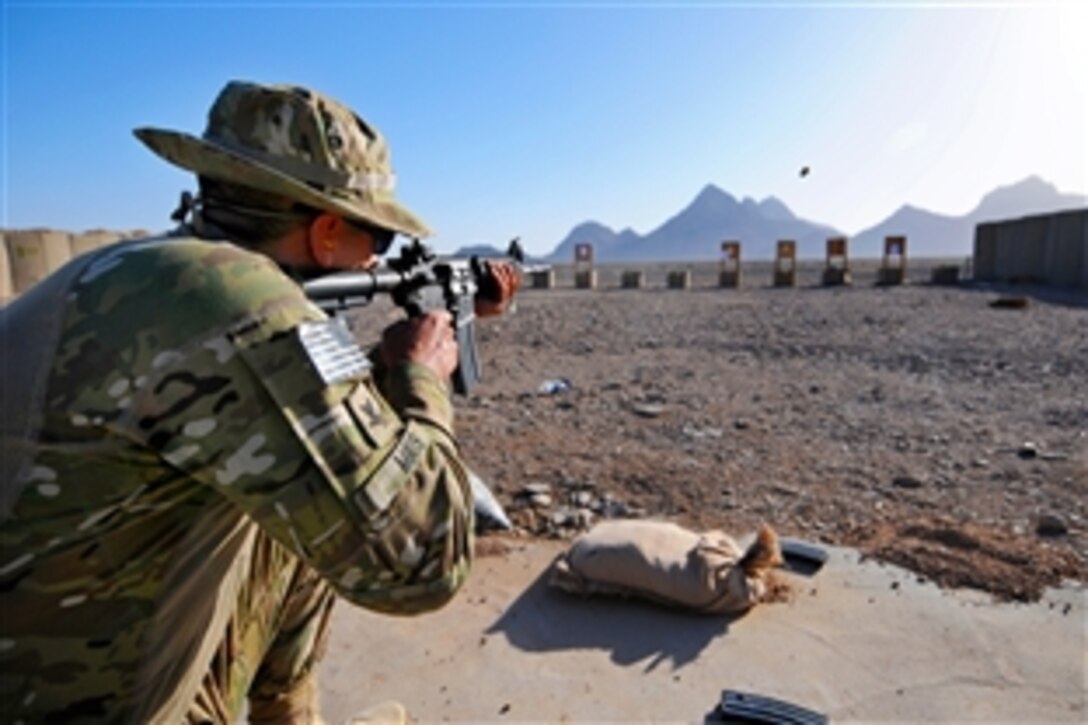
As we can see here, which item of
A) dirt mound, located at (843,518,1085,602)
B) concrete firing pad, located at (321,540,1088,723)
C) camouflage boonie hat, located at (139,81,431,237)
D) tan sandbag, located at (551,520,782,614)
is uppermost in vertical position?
camouflage boonie hat, located at (139,81,431,237)

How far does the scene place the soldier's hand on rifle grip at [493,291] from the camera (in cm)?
322

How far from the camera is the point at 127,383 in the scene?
3.66ft

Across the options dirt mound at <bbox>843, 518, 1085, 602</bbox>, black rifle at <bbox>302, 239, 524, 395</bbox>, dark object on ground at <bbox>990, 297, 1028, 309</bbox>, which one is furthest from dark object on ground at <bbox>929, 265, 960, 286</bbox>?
black rifle at <bbox>302, 239, 524, 395</bbox>

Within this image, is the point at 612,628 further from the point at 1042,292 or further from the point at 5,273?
the point at 1042,292

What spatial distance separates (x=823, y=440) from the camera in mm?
5230

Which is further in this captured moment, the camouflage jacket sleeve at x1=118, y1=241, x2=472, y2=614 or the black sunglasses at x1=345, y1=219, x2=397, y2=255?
the black sunglasses at x1=345, y1=219, x2=397, y2=255

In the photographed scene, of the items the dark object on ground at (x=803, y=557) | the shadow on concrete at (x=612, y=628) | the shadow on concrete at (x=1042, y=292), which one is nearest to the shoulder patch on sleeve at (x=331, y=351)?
the shadow on concrete at (x=612, y=628)

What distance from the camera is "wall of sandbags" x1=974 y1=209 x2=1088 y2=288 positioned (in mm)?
20922

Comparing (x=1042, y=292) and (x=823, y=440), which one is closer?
(x=823, y=440)

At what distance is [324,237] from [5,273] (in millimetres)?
13728

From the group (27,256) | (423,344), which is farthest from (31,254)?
(423,344)

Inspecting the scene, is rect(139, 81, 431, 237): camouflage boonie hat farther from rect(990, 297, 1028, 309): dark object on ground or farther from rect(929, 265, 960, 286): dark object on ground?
rect(929, 265, 960, 286): dark object on ground

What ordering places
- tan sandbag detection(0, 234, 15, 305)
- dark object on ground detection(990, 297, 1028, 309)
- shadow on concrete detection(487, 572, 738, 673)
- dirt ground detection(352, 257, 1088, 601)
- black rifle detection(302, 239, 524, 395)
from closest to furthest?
black rifle detection(302, 239, 524, 395) → shadow on concrete detection(487, 572, 738, 673) → dirt ground detection(352, 257, 1088, 601) → tan sandbag detection(0, 234, 15, 305) → dark object on ground detection(990, 297, 1028, 309)

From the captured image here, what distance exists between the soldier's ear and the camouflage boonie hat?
6 centimetres
